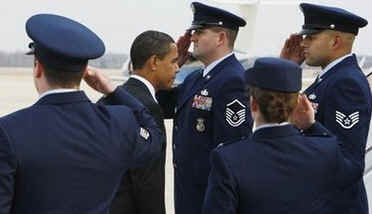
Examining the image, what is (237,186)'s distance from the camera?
180 centimetres

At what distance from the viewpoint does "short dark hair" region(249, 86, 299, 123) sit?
6.02 ft

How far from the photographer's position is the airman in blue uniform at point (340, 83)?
7.97 feet

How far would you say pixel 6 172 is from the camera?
Result: 5.15 ft

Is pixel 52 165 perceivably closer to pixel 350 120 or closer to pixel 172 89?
pixel 350 120

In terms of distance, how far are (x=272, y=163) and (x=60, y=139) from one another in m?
0.60

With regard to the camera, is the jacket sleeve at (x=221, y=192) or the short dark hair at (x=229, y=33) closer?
the jacket sleeve at (x=221, y=192)

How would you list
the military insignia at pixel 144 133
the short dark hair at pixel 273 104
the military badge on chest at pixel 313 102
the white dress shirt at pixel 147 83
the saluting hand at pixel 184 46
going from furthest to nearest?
the saluting hand at pixel 184 46 → the white dress shirt at pixel 147 83 → the military badge on chest at pixel 313 102 → the military insignia at pixel 144 133 → the short dark hair at pixel 273 104

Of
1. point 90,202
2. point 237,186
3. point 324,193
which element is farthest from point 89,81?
point 324,193

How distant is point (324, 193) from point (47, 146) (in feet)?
2.76

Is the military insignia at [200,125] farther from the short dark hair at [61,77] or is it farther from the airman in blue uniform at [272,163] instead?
the short dark hair at [61,77]

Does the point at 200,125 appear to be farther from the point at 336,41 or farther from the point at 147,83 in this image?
the point at 336,41

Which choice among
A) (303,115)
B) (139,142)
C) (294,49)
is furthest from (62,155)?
(294,49)

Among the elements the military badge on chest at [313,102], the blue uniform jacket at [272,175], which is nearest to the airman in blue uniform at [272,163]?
the blue uniform jacket at [272,175]

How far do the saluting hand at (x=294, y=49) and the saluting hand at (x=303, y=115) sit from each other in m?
0.97
